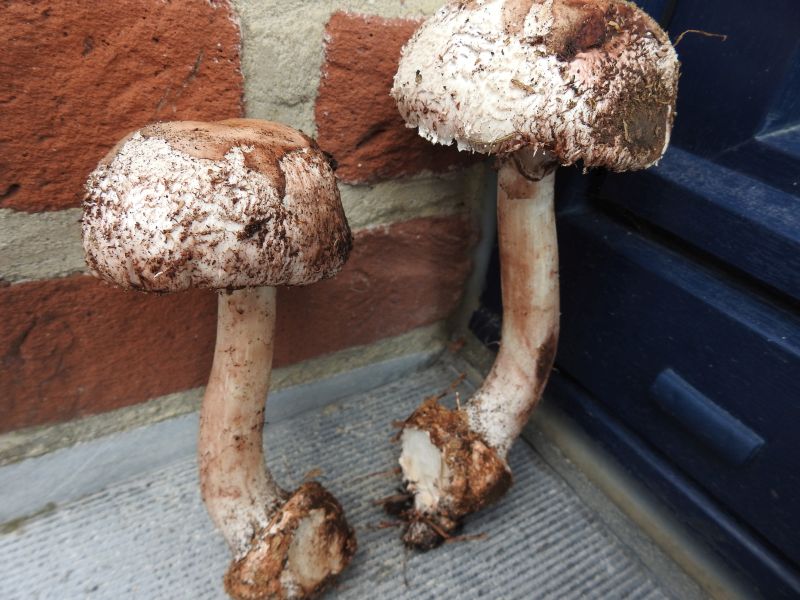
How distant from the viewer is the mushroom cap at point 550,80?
0.69 meters

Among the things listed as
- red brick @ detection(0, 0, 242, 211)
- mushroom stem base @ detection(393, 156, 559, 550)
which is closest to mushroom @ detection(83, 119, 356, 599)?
red brick @ detection(0, 0, 242, 211)

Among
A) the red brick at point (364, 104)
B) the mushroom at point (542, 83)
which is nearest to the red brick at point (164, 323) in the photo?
the red brick at point (364, 104)

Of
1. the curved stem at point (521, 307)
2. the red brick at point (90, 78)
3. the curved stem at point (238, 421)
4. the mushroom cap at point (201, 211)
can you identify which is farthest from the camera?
the curved stem at point (521, 307)

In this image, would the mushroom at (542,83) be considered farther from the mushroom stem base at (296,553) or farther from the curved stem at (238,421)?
the mushroom stem base at (296,553)

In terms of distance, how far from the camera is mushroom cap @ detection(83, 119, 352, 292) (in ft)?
2.08

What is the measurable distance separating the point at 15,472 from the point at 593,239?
1.12 metres

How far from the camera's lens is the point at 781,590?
36.9 inches

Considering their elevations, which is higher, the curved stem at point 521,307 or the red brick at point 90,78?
the red brick at point 90,78

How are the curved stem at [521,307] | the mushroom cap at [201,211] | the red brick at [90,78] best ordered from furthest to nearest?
the curved stem at [521,307], the red brick at [90,78], the mushroom cap at [201,211]

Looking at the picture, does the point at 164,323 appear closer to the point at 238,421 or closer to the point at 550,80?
the point at 238,421

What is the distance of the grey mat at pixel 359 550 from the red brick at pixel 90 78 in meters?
0.58

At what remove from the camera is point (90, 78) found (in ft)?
2.58

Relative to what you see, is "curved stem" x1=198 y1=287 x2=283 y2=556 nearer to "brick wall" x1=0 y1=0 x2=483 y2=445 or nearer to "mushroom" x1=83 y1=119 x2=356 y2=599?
"mushroom" x1=83 y1=119 x2=356 y2=599

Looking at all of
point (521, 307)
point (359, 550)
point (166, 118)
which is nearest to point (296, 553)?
point (359, 550)
